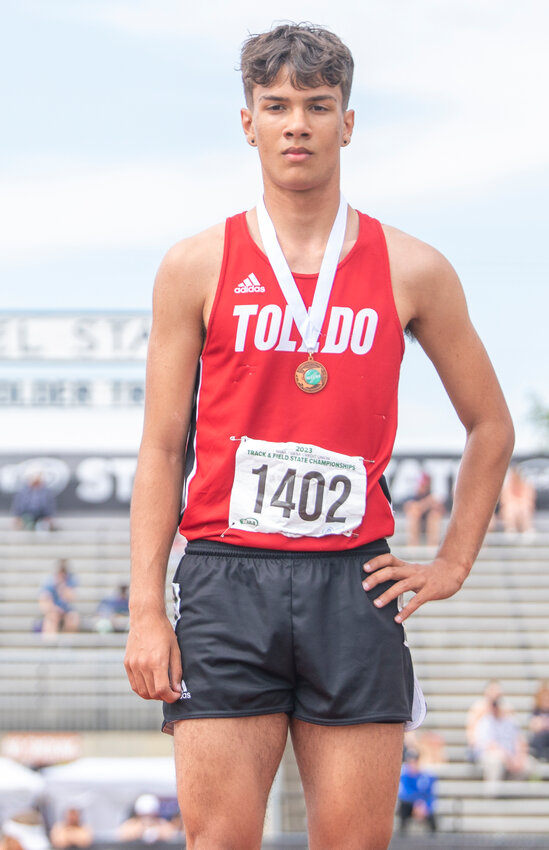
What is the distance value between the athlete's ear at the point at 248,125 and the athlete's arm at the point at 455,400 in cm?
36

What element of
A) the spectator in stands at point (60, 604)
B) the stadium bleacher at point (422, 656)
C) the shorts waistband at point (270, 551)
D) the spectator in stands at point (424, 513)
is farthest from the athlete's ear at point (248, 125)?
the spectator in stands at point (424, 513)

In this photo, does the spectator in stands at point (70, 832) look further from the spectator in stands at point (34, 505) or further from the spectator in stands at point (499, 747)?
the spectator in stands at point (34, 505)

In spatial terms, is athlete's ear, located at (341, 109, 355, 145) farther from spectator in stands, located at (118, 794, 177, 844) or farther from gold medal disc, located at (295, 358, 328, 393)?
spectator in stands, located at (118, 794, 177, 844)

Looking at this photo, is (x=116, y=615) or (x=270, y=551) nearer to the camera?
(x=270, y=551)

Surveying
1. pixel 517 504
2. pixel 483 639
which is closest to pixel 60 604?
pixel 483 639

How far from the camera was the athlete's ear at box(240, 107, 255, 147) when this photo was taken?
2582 mm

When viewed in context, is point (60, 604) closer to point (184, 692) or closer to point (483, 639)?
point (483, 639)

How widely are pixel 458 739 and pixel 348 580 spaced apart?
1254 cm

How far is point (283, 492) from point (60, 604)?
14.1 meters

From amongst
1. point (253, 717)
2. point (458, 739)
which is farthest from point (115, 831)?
point (253, 717)

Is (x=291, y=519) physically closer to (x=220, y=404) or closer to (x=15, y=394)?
(x=220, y=404)

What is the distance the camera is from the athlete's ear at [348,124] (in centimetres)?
260

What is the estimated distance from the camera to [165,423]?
2.57 m

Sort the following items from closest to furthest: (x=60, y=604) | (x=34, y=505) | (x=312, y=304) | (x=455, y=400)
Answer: (x=312, y=304) < (x=455, y=400) < (x=60, y=604) < (x=34, y=505)
